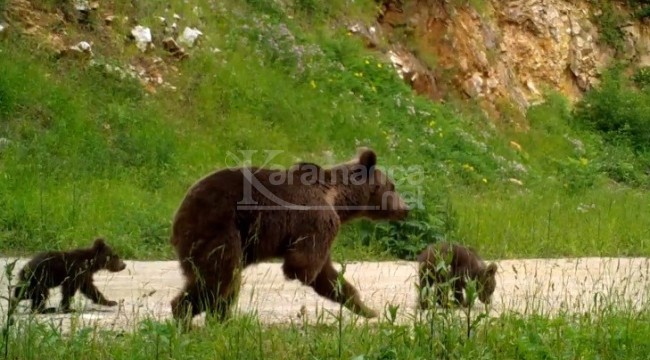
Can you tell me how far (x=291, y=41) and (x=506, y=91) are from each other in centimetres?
763

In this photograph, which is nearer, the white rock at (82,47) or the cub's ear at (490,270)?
the cub's ear at (490,270)

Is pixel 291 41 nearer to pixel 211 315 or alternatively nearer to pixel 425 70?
pixel 425 70

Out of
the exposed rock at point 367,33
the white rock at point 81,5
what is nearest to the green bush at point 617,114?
the exposed rock at point 367,33

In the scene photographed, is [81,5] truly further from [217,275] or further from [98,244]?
[217,275]

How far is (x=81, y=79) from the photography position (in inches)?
687

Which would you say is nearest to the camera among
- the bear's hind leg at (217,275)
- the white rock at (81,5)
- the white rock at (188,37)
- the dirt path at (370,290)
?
the bear's hind leg at (217,275)

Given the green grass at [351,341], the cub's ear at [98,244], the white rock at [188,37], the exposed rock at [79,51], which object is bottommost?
the green grass at [351,341]

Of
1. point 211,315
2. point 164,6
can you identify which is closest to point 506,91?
point 164,6

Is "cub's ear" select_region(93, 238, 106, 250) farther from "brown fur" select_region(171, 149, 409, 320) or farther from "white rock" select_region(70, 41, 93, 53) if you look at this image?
"white rock" select_region(70, 41, 93, 53)

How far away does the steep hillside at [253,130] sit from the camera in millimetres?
13547

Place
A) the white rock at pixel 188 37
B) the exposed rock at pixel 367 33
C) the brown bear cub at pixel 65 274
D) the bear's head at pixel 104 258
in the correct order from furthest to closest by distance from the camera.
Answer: the exposed rock at pixel 367 33
the white rock at pixel 188 37
the bear's head at pixel 104 258
the brown bear cub at pixel 65 274

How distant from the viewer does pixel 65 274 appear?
28.7 feet

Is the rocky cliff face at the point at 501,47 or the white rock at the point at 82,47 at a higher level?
the rocky cliff face at the point at 501,47

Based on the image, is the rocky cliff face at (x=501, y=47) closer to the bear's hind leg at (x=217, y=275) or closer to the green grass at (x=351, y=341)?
the bear's hind leg at (x=217, y=275)
